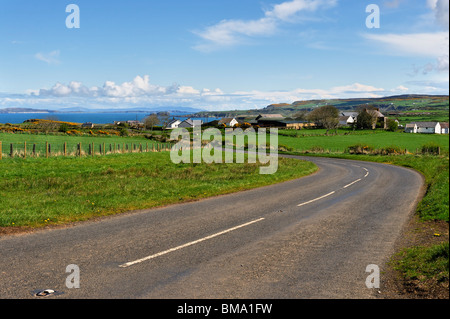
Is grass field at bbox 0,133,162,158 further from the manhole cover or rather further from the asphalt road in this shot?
the manhole cover

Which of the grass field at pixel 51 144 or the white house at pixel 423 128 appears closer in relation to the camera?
the grass field at pixel 51 144

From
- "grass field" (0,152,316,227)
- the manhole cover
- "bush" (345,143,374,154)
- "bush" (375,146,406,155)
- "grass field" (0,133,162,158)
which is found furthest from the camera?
"bush" (345,143,374,154)

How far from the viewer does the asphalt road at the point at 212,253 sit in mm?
6270

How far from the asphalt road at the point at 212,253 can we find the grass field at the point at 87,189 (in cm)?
150

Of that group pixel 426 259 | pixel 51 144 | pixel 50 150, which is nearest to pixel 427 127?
pixel 51 144

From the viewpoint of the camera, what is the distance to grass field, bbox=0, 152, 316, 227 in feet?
40.3

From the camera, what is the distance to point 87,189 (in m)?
17.4

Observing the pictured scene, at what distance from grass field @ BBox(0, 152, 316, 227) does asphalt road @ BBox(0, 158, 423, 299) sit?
150 centimetres

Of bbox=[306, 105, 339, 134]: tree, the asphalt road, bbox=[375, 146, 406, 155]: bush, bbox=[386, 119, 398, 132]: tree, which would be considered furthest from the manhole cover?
bbox=[386, 119, 398, 132]: tree

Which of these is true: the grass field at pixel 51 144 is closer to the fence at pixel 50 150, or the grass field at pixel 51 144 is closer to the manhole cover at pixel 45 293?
the fence at pixel 50 150

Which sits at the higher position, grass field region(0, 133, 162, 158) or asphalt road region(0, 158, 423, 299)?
grass field region(0, 133, 162, 158)

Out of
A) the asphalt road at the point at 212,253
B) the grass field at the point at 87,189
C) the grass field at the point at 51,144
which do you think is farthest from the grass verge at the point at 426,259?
the grass field at the point at 51,144
